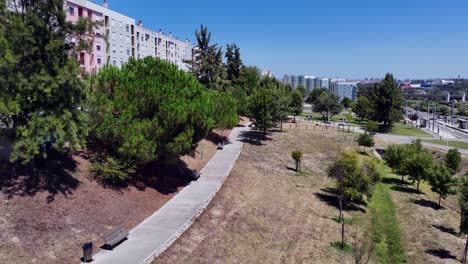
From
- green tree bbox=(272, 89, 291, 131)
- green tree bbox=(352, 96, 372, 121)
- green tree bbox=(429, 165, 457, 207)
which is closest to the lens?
green tree bbox=(429, 165, 457, 207)

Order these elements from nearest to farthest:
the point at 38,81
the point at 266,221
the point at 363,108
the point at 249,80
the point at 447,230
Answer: the point at 38,81
the point at 266,221
the point at 447,230
the point at 249,80
the point at 363,108

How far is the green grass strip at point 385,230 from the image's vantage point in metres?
17.9

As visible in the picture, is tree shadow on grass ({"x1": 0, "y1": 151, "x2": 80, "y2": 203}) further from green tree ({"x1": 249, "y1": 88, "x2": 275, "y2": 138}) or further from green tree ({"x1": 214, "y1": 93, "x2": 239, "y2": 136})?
green tree ({"x1": 249, "y1": 88, "x2": 275, "y2": 138})

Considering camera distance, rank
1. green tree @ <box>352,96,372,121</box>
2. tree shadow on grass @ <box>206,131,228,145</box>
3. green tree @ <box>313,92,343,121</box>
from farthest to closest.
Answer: green tree @ <box>313,92,343,121</box> < green tree @ <box>352,96,372,121</box> < tree shadow on grass @ <box>206,131,228,145</box>

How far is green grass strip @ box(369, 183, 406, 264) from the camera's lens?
1789 cm

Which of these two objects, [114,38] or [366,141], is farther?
[114,38]

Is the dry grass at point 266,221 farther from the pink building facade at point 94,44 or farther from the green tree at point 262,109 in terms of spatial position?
the pink building facade at point 94,44

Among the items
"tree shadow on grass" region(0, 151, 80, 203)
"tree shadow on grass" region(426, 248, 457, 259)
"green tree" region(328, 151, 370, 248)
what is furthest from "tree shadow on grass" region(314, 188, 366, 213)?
"tree shadow on grass" region(0, 151, 80, 203)

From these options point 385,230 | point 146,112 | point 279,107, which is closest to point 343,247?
point 385,230

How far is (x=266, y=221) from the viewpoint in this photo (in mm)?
19562

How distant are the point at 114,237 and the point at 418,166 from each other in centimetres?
2609

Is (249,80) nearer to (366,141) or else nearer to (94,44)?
(94,44)

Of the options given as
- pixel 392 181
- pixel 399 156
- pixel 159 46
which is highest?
pixel 159 46

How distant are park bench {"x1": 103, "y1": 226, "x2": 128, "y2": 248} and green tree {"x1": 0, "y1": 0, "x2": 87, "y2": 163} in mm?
4682
